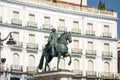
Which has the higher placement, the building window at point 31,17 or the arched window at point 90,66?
the building window at point 31,17

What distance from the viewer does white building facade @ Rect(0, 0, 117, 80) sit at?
65000mm

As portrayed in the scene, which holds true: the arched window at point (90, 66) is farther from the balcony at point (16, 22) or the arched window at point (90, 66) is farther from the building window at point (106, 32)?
the balcony at point (16, 22)

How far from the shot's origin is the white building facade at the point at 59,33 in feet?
213

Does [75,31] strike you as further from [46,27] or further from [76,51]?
[46,27]

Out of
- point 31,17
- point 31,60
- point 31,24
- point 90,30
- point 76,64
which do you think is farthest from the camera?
point 90,30

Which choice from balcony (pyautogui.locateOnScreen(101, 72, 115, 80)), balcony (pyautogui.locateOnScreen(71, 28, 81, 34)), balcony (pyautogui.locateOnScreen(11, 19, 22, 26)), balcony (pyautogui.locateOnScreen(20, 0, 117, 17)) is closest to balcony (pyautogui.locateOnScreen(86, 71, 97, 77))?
balcony (pyautogui.locateOnScreen(101, 72, 115, 80))

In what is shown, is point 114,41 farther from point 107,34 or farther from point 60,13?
point 60,13

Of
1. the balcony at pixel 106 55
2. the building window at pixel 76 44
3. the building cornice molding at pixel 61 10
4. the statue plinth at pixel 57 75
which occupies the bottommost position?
the statue plinth at pixel 57 75

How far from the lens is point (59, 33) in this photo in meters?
68.8

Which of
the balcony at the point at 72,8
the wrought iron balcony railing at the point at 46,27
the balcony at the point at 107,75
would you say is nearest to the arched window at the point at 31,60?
the wrought iron balcony railing at the point at 46,27

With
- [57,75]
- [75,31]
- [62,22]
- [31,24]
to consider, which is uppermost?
[62,22]

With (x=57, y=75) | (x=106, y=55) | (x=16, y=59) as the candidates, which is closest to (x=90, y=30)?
(x=106, y=55)

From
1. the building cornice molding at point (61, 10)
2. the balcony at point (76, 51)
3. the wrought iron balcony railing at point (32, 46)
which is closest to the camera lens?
the wrought iron balcony railing at point (32, 46)

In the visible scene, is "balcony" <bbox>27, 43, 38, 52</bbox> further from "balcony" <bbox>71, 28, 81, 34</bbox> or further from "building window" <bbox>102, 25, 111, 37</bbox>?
"building window" <bbox>102, 25, 111, 37</bbox>
